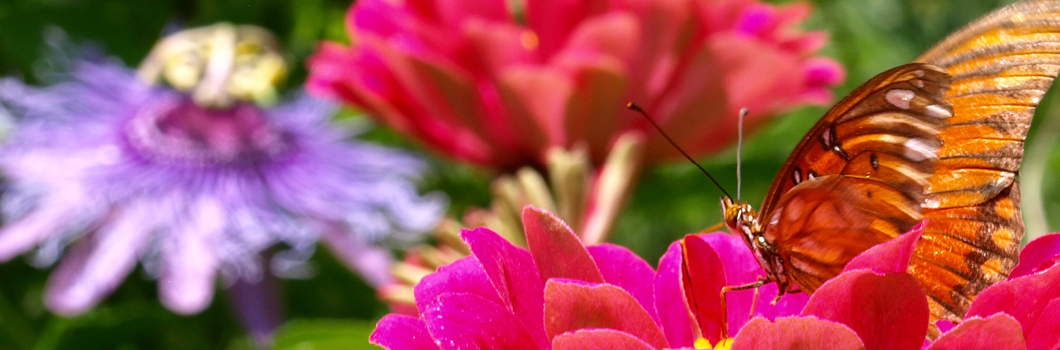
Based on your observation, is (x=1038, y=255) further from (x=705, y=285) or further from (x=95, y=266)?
(x=95, y=266)

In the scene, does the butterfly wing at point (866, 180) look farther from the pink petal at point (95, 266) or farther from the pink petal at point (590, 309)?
the pink petal at point (95, 266)

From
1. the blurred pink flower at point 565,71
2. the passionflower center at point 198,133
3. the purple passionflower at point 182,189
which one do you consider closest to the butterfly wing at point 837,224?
the blurred pink flower at point 565,71

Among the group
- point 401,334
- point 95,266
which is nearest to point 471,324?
point 401,334

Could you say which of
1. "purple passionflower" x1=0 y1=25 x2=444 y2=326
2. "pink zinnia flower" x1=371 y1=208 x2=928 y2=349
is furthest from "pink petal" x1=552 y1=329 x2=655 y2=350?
"purple passionflower" x1=0 y1=25 x2=444 y2=326

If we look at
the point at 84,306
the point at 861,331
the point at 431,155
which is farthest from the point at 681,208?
the point at 861,331

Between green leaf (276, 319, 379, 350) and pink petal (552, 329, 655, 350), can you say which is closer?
pink petal (552, 329, 655, 350)

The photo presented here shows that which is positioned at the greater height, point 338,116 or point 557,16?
point 557,16

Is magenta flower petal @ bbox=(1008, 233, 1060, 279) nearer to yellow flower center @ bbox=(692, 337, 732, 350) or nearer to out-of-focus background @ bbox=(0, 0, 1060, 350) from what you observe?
yellow flower center @ bbox=(692, 337, 732, 350)
